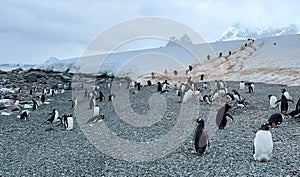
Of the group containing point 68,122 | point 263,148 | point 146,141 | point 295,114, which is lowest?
point 146,141

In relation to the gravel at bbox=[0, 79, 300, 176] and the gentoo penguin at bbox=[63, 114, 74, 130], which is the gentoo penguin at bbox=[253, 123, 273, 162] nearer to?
the gravel at bbox=[0, 79, 300, 176]

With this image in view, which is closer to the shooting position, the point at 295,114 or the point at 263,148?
the point at 263,148

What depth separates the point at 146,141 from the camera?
31.4 feet

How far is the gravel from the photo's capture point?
22.1ft

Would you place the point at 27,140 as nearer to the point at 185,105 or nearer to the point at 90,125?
the point at 90,125

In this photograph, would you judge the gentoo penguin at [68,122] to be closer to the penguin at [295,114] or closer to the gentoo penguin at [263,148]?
the gentoo penguin at [263,148]

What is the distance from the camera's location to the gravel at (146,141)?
6.73 meters

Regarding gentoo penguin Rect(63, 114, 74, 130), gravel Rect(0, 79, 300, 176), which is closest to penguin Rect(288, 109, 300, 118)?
gravel Rect(0, 79, 300, 176)

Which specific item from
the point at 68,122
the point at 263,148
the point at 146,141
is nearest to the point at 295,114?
the point at 146,141

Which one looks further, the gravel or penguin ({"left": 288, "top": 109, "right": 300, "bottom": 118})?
Answer: penguin ({"left": 288, "top": 109, "right": 300, "bottom": 118})

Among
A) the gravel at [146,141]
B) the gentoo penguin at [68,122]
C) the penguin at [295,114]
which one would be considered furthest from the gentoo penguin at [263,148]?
the gentoo penguin at [68,122]

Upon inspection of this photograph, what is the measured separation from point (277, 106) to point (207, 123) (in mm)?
5146

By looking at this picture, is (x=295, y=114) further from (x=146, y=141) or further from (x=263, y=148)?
(x=263, y=148)

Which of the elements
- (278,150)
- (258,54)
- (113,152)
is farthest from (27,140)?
(258,54)
